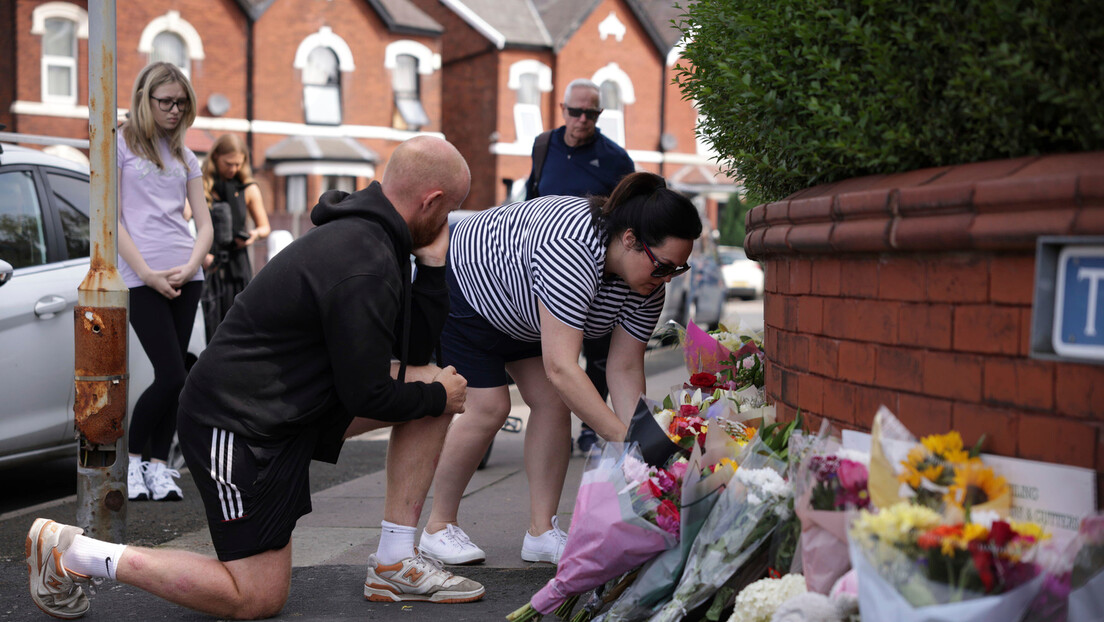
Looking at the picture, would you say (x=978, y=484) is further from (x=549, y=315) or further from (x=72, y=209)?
(x=72, y=209)

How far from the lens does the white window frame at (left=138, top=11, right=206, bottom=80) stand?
2525cm

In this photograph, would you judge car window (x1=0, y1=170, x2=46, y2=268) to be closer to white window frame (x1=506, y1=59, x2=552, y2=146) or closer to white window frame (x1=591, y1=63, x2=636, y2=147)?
white window frame (x1=506, y1=59, x2=552, y2=146)

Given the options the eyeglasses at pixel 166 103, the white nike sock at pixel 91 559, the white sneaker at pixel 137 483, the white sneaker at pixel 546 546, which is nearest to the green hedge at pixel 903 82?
the white sneaker at pixel 546 546

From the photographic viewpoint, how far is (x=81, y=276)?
17.7ft

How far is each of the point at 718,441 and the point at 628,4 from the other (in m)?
31.5

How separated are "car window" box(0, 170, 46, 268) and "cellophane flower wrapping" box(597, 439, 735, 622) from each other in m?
3.57

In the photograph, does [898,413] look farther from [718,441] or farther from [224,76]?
[224,76]

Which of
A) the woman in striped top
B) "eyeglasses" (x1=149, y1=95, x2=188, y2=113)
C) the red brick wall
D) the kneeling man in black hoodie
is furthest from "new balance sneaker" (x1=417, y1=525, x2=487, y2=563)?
"eyeglasses" (x1=149, y1=95, x2=188, y2=113)

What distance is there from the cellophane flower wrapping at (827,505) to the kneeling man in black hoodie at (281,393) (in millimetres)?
1371

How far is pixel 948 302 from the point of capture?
7.97 feet

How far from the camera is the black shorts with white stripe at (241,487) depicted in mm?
3340

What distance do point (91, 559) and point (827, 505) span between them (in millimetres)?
2164

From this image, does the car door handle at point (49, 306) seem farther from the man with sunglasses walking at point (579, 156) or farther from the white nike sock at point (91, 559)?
the man with sunglasses walking at point (579, 156)

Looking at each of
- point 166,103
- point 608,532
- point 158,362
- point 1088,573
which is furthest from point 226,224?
point 1088,573
